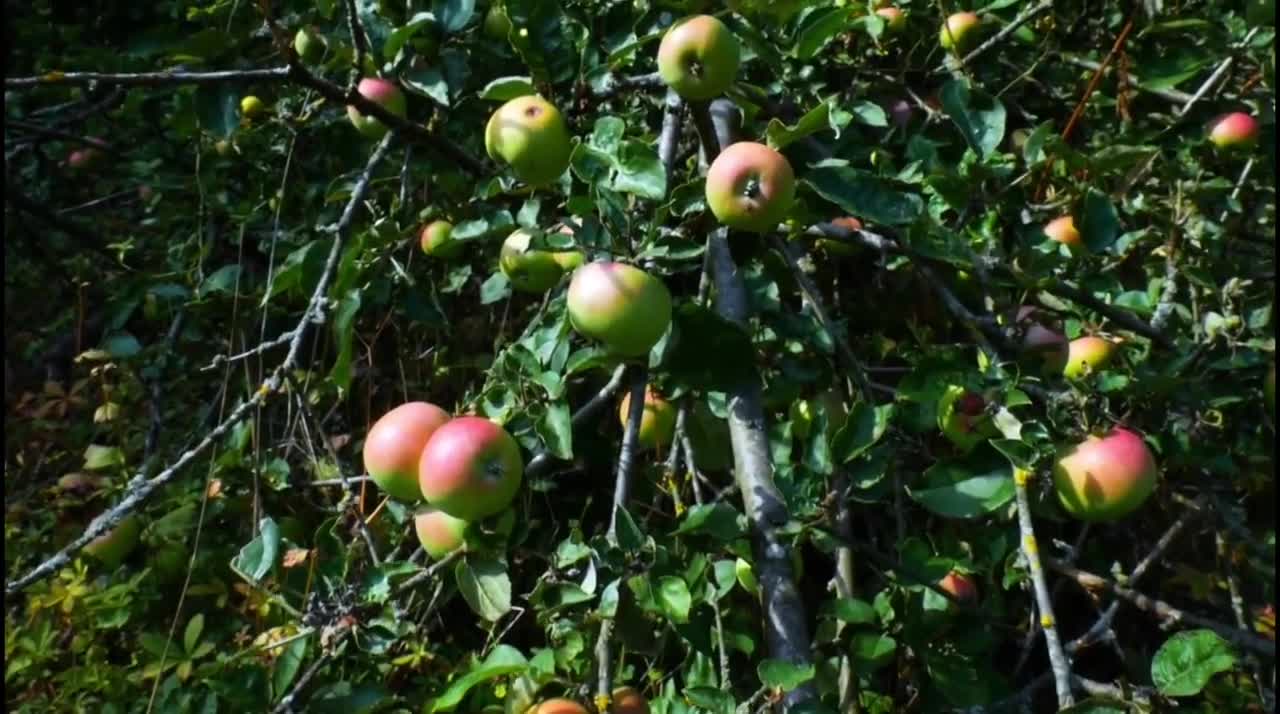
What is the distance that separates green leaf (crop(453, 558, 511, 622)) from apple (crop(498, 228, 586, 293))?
340 millimetres

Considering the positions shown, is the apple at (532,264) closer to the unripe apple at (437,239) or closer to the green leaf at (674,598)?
the unripe apple at (437,239)

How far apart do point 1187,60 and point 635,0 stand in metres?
0.98

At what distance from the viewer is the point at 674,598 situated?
3.41 feet

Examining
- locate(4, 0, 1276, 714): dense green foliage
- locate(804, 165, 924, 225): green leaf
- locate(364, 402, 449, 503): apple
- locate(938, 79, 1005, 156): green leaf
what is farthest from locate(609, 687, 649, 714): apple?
locate(938, 79, 1005, 156): green leaf

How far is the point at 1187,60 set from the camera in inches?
69.3

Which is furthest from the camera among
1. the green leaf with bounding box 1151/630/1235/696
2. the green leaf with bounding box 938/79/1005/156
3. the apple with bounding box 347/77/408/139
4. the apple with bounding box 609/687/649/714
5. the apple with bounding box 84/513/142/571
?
the apple with bounding box 84/513/142/571

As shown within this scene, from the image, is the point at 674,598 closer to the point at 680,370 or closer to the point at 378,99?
the point at 680,370

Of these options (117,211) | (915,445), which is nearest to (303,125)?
(915,445)

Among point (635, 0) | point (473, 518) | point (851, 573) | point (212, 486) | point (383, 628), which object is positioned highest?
point (635, 0)

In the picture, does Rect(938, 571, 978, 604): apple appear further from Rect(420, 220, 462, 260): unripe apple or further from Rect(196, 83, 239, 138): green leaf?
Rect(196, 83, 239, 138): green leaf

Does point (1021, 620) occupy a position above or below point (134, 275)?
below

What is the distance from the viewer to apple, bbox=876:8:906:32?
1644 mm

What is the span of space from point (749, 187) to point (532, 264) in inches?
11.7

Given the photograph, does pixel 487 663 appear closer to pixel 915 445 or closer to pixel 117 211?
pixel 915 445
